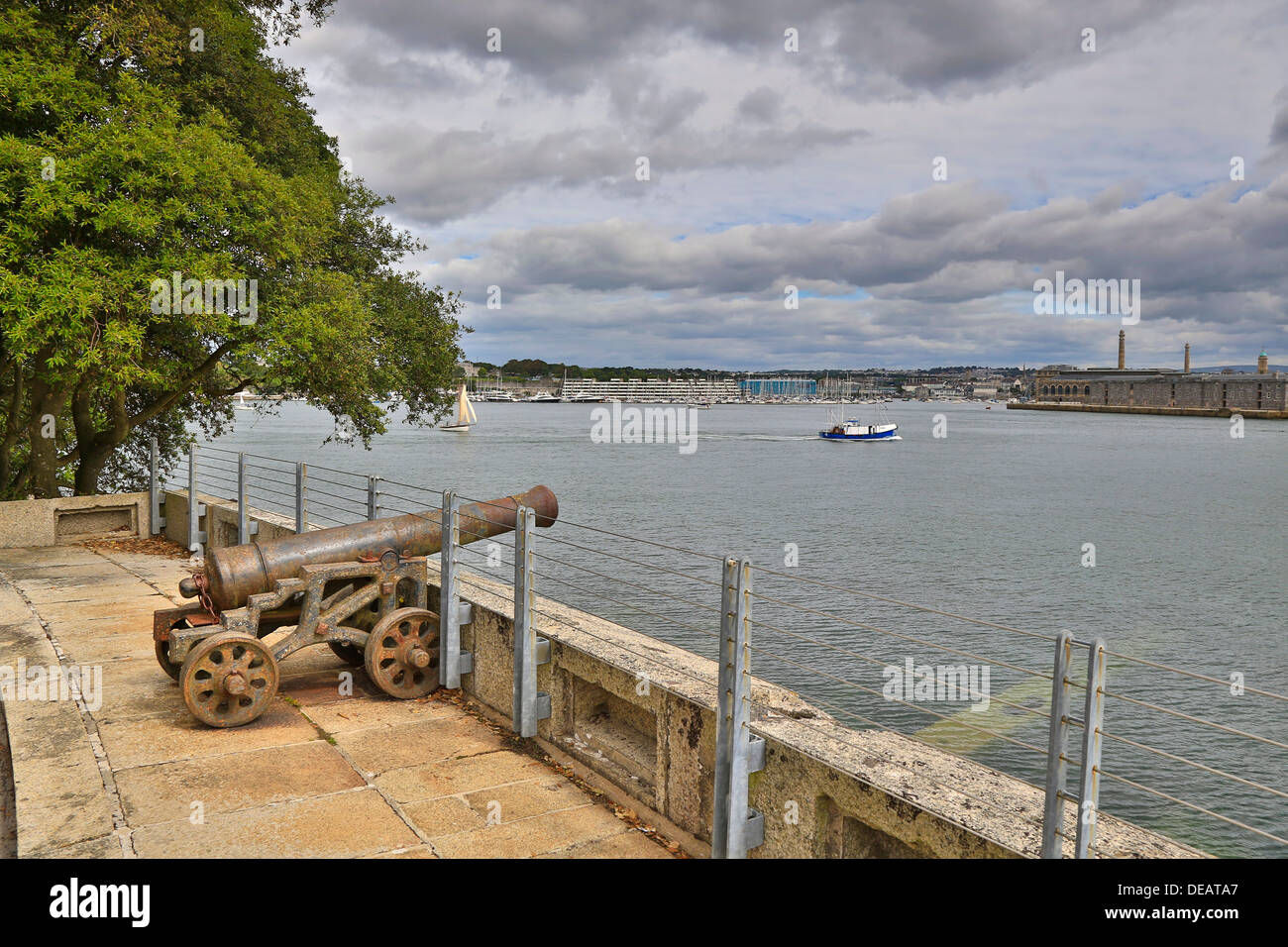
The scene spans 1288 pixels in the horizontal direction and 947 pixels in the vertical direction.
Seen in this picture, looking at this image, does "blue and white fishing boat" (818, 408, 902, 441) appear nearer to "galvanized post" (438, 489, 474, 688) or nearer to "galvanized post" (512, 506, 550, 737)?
"galvanized post" (438, 489, 474, 688)

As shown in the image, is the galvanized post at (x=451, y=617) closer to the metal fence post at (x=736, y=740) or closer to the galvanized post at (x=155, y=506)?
the metal fence post at (x=736, y=740)

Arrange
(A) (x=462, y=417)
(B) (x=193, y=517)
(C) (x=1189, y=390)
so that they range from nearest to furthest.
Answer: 1. (B) (x=193, y=517)
2. (A) (x=462, y=417)
3. (C) (x=1189, y=390)

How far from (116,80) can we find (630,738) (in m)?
12.8

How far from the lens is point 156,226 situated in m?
12.2

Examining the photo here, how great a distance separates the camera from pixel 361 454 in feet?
264

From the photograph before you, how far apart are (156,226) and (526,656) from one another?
894cm

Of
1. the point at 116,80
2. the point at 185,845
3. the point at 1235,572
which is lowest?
the point at 1235,572

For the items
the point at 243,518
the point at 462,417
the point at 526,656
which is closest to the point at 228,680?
the point at 526,656

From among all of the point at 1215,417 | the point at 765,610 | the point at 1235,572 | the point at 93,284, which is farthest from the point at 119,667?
the point at 1215,417

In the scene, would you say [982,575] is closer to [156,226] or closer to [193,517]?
[193,517]

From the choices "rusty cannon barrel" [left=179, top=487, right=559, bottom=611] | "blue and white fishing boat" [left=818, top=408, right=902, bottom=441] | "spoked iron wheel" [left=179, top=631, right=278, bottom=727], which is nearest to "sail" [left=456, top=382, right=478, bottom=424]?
"blue and white fishing boat" [left=818, top=408, right=902, bottom=441]

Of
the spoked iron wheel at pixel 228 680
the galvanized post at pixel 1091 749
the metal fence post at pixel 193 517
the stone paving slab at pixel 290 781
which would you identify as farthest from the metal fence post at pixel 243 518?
the galvanized post at pixel 1091 749

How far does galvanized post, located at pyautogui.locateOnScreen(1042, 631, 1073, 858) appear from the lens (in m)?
3.41
